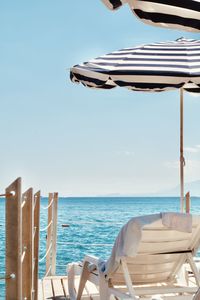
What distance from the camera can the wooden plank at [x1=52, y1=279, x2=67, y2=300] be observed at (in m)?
4.43

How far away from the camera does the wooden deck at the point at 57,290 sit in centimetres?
438

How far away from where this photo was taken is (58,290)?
4672mm

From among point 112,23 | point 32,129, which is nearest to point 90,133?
point 32,129

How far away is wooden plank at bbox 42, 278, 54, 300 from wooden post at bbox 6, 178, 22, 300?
2.07 meters

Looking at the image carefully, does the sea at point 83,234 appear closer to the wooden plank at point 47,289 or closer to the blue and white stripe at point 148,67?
the wooden plank at point 47,289

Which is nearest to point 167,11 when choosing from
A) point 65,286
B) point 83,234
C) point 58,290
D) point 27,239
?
point 27,239

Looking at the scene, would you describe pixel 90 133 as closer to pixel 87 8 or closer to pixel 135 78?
pixel 87 8

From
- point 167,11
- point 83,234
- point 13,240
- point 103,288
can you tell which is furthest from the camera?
point 83,234

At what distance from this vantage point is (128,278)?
3.32 m

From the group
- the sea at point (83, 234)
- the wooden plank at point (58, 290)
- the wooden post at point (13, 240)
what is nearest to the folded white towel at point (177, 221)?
the sea at point (83, 234)

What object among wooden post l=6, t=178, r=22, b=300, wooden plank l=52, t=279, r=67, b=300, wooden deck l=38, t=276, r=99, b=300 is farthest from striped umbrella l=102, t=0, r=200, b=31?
wooden plank l=52, t=279, r=67, b=300

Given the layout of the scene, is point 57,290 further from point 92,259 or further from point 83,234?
point 83,234

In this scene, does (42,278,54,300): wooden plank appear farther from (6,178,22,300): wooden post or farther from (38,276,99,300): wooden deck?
(6,178,22,300): wooden post

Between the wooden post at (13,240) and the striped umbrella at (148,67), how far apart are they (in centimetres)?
186
